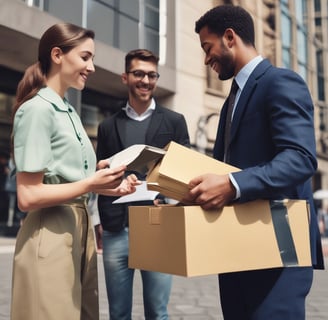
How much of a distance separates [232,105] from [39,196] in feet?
2.91

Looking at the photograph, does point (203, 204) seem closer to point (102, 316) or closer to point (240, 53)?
point (240, 53)

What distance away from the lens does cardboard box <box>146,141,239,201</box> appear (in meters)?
1.77

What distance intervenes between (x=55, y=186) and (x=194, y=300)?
387 cm

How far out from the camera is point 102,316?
465cm

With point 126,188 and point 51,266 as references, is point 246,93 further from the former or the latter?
point 51,266

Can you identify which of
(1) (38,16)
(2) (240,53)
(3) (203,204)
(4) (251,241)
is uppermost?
(1) (38,16)

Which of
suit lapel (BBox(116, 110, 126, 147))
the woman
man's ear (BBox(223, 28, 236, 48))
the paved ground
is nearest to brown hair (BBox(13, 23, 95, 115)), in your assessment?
the woman

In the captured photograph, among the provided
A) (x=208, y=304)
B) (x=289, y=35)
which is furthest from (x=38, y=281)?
(x=289, y=35)

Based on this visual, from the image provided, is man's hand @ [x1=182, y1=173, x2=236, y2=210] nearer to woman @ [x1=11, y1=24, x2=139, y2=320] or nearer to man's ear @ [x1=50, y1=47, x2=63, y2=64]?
woman @ [x1=11, y1=24, x2=139, y2=320]

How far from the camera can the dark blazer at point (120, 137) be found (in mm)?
3150

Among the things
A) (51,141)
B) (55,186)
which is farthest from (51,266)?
(51,141)

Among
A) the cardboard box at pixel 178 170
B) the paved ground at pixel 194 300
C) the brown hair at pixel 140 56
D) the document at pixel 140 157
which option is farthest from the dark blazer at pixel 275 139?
the paved ground at pixel 194 300

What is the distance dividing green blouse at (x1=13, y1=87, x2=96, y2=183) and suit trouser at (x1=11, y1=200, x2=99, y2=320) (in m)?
0.16

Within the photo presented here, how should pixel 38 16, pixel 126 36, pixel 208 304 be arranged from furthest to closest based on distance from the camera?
pixel 126 36, pixel 38 16, pixel 208 304
